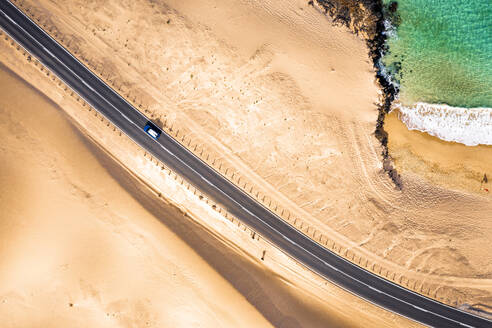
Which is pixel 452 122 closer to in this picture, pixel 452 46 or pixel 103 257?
pixel 452 46

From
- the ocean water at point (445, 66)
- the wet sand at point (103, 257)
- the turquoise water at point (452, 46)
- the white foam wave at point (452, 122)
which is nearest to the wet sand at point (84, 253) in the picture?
the wet sand at point (103, 257)

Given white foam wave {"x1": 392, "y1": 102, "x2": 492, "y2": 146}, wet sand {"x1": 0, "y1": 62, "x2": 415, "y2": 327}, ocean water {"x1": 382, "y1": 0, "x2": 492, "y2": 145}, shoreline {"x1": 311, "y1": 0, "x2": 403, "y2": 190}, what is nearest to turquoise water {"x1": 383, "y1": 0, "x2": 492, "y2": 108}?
ocean water {"x1": 382, "y1": 0, "x2": 492, "y2": 145}

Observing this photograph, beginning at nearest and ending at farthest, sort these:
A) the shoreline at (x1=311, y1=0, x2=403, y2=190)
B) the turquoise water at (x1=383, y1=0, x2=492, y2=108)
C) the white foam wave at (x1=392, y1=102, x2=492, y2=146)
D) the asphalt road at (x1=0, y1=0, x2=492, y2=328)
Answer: the shoreline at (x1=311, y1=0, x2=403, y2=190), the asphalt road at (x1=0, y1=0, x2=492, y2=328), the white foam wave at (x1=392, y1=102, x2=492, y2=146), the turquoise water at (x1=383, y1=0, x2=492, y2=108)

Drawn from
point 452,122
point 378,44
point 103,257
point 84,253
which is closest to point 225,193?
point 103,257

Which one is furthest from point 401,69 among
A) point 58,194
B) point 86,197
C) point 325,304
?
point 58,194

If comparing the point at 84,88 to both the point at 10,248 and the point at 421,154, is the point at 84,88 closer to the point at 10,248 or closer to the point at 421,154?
the point at 10,248

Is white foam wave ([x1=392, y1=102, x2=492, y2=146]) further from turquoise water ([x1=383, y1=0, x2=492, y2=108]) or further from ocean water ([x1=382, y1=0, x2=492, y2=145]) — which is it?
turquoise water ([x1=383, y1=0, x2=492, y2=108])

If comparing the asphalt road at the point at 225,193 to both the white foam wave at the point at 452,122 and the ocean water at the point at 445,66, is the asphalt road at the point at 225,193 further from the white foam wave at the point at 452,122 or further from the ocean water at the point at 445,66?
the ocean water at the point at 445,66
